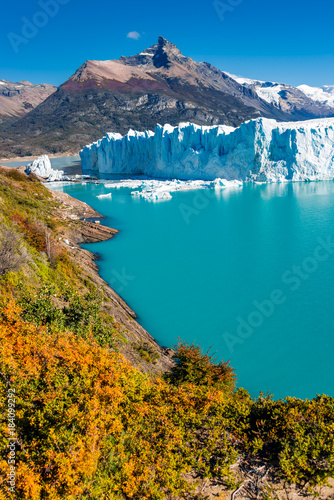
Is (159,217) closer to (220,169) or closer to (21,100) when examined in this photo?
(220,169)

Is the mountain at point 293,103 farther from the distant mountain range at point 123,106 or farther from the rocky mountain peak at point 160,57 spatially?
the rocky mountain peak at point 160,57

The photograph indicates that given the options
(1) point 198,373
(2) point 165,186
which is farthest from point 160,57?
(1) point 198,373

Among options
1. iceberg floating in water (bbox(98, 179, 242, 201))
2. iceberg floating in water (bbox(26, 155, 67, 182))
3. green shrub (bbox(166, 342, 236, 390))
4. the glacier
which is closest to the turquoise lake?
green shrub (bbox(166, 342, 236, 390))

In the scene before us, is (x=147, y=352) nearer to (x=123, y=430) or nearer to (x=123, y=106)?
Result: (x=123, y=430)

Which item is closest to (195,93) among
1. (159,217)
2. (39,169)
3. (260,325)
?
(39,169)

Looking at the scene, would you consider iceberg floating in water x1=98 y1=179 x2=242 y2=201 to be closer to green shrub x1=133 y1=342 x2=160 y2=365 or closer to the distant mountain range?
green shrub x1=133 y1=342 x2=160 y2=365
